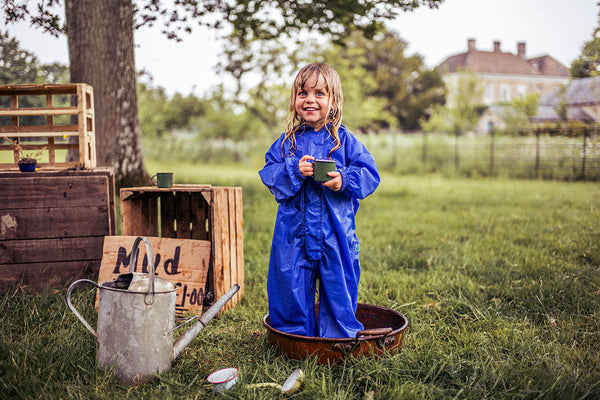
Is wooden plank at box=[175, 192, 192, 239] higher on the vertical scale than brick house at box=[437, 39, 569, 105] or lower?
lower

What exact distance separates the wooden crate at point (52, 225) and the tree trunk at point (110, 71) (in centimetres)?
254

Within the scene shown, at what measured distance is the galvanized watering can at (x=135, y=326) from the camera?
2391 millimetres

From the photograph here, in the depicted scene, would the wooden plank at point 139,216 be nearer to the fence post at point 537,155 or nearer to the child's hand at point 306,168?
the child's hand at point 306,168

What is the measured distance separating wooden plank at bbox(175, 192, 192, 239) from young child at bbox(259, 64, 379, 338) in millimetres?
1515

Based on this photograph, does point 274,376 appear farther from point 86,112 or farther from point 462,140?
point 462,140

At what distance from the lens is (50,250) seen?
3.86 metres

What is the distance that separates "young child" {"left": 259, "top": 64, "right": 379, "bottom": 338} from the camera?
2717 millimetres

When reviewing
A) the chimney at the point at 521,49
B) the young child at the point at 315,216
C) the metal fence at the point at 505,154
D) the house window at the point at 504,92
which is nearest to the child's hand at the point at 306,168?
the young child at the point at 315,216

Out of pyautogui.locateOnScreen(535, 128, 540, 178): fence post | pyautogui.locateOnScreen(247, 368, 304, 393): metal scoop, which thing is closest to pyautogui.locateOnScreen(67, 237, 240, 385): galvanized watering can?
pyautogui.locateOnScreen(247, 368, 304, 393): metal scoop

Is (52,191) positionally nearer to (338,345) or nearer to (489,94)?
(338,345)

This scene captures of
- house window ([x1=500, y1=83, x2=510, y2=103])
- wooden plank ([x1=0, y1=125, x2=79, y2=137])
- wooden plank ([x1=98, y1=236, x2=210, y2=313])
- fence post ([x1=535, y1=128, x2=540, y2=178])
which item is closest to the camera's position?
wooden plank ([x1=98, y1=236, x2=210, y2=313])

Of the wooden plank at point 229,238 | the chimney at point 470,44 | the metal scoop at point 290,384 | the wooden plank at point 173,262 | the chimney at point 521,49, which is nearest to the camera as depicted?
the metal scoop at point 290,384

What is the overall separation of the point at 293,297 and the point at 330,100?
3.91 feet

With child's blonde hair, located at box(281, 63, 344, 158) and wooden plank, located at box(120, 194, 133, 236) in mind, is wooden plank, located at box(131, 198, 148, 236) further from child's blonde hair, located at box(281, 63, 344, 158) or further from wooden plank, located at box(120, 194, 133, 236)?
child's blonde hair, located at box(281, 63, 344, 158)
